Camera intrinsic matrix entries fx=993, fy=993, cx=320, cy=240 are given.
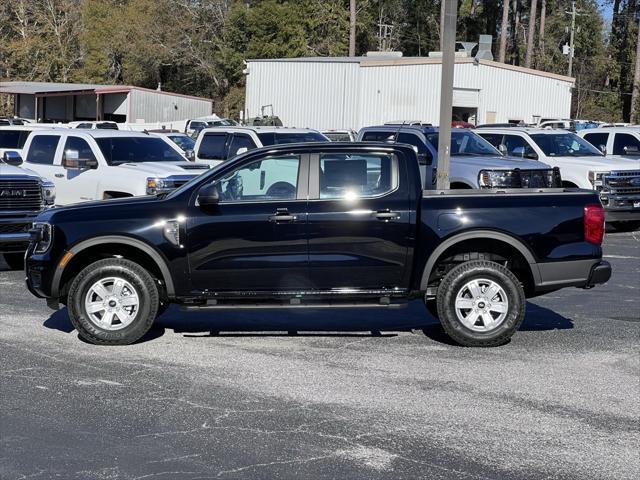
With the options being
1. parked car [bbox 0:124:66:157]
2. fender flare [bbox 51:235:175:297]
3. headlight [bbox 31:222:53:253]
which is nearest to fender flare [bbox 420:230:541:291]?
fender flare [bbox 51:235:175:297]

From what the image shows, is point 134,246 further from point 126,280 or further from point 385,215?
point 385,215

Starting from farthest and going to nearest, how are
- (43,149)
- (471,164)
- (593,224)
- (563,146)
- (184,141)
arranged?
(184,141)
(563,146)
(471,164)
(43,149)
(593,224)

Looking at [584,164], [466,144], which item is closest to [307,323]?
[466,144]

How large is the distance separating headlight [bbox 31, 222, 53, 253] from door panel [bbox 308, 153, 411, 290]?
243 cm

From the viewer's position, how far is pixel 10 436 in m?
6.39

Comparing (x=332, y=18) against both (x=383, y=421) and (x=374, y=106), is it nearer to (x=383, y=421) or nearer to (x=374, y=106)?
(x=374, y=106)

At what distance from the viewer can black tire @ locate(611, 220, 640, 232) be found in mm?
21703

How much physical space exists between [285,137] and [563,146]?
6.17 metres

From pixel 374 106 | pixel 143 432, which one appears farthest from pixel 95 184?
pixel 374 106

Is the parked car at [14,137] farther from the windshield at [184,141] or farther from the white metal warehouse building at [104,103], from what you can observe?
the white metal warehouse building at [104,103]

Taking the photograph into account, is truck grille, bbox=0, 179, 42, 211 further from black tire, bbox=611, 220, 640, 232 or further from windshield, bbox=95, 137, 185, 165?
black tire, bbox=611, 220, 640, 232

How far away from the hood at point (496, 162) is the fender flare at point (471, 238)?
834cm

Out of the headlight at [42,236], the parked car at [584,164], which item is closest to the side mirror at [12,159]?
the headlight at [42,236]

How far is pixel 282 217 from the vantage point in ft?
29.6
